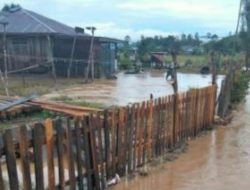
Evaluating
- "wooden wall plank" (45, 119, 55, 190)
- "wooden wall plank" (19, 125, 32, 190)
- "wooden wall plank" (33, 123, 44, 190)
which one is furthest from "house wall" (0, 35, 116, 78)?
"wooden wall plank" (19, 125, 32, 190)

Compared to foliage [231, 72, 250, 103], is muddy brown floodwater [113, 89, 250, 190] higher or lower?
lower

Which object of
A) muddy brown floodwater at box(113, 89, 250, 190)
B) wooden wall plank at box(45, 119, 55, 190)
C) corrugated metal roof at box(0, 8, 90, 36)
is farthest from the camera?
corrugated metal roof at box(0, 8, 90, 36)

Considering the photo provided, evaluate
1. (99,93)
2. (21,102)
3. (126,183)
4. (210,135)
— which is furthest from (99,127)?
(99,93)

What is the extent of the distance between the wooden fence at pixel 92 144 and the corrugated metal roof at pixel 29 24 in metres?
20.1

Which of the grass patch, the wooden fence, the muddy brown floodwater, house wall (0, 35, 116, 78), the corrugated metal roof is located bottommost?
the muddy brown floodwater

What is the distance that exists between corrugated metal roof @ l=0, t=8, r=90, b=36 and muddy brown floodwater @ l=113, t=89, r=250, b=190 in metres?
19.0

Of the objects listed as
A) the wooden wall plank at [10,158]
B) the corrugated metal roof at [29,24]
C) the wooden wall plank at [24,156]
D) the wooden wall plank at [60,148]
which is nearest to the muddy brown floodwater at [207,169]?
the wooden wall plank at [60,148]

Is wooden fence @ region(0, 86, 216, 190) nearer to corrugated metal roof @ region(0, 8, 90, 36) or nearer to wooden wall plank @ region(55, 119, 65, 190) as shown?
wooden wall plank @ region(55, 119, 65, 190)

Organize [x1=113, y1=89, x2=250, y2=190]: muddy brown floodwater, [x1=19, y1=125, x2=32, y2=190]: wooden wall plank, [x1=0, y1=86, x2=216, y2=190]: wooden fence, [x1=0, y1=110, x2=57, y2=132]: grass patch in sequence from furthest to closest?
[x1=0, y1=110, x2=57, y2=132]: grass patch, [x1=113, y1=89, x2=250, y2=190]: muddy brown floodwater, [x1=0, y1=86, x2=216, y2=190]: wooden fence, [x1=19, y1=125, x2=32, y2=190]: wooden wall plank

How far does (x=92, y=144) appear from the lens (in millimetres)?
7094

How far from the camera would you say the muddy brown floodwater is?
8.03m

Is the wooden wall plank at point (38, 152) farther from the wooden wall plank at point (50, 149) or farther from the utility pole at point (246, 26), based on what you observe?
the utility pole at point (246, 26)

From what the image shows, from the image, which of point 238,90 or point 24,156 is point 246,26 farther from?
point 24,156

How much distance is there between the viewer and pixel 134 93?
21.8 meters
